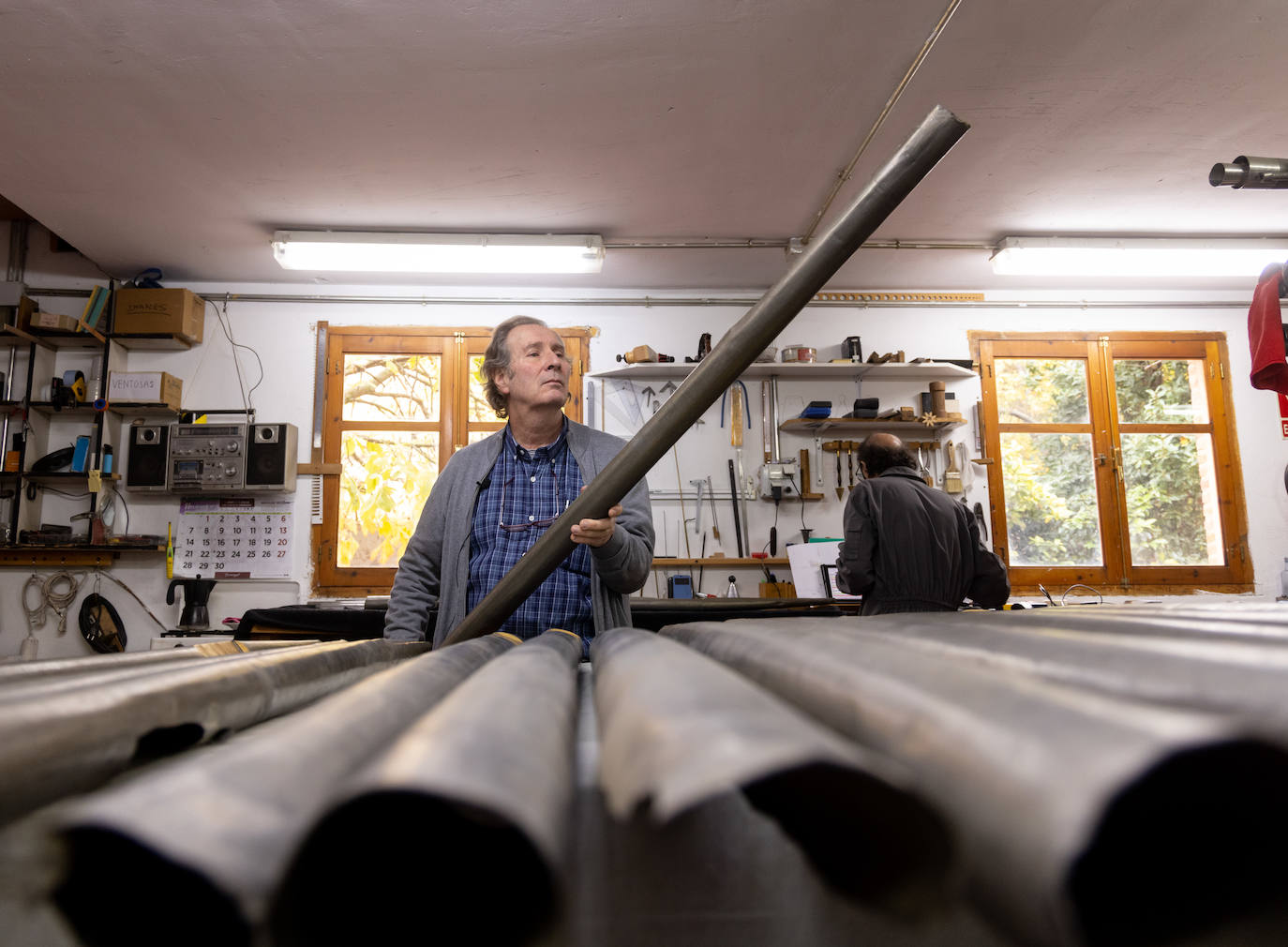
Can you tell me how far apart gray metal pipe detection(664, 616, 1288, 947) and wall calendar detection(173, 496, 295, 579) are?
17.0 feet

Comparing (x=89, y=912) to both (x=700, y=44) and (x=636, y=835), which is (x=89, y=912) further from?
(x=700, y=44)

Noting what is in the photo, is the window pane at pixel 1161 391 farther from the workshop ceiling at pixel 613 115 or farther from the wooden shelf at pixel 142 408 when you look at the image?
the wooden shelf at pixel 142 408

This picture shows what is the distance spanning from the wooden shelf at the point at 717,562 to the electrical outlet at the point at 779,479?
44 cm

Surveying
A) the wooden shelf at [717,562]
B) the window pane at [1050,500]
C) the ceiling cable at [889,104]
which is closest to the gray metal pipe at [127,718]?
the ceiling cable at [889,104]

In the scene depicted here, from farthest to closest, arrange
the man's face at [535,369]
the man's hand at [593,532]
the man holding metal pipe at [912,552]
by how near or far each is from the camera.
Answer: the man holding metal pipe at [912,552] → the man's face at [535,369] → the man's hand at [593,532]

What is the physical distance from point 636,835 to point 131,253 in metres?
5.62

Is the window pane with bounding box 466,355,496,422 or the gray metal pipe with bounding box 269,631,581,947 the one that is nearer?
the gray metal pipe with bounding box 269,631,581,947

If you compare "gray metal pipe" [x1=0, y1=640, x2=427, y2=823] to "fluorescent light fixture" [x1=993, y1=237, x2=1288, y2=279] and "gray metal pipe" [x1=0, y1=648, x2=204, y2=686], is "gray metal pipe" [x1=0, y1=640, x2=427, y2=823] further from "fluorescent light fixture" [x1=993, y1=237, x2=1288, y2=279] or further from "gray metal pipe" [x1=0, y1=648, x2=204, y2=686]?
"fluorescent light fixture" [x1=993, y1=237, x2=1288, y2=279]

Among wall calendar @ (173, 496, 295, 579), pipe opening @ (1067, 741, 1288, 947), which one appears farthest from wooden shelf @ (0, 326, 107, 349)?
pipe opening @ (1067, 741, 1288, 947)

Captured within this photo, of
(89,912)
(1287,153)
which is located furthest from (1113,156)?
(89,912)

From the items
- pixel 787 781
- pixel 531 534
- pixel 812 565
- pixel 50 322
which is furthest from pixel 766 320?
pixel 50 322

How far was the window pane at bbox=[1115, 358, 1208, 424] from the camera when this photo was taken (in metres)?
Answer: 5.44

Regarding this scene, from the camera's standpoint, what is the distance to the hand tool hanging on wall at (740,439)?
5.14m

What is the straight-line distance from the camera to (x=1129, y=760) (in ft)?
0.64
